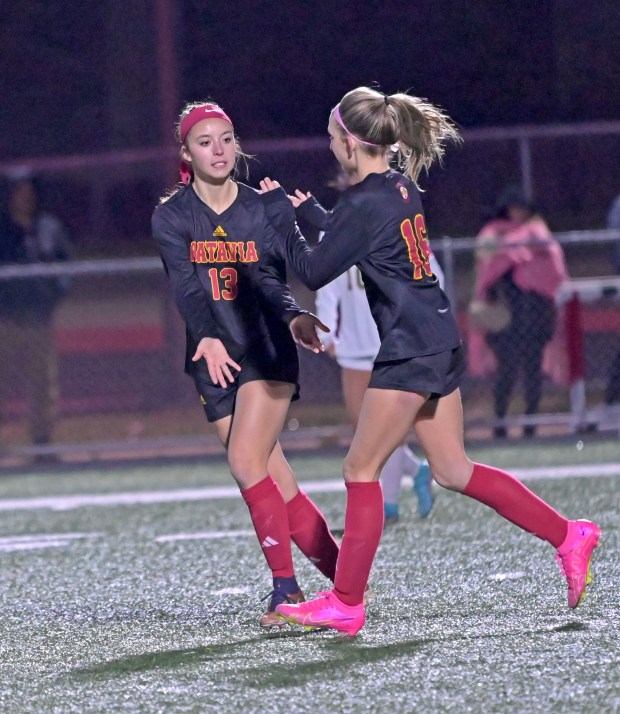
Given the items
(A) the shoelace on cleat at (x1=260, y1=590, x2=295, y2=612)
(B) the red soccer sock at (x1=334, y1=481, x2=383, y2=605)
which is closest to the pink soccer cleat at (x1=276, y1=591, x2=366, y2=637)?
(B) the red soccer sock at (x1=334, y1=481, x2=383, y2=605)

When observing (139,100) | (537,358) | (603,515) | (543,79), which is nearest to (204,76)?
(139,100)

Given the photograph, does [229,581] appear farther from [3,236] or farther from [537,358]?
[3,236]

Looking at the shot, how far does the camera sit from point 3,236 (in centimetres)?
1021

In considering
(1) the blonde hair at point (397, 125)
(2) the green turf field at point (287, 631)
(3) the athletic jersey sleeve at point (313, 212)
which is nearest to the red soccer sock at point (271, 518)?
(2) the green turf field at point (287, 631)

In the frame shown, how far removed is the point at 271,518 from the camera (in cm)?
423

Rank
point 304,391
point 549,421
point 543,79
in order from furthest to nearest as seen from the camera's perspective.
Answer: point 543,79, point 304,391, point 549,421

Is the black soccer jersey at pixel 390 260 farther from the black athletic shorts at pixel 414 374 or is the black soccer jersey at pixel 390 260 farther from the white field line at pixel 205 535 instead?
the white field line at pixel 205 535

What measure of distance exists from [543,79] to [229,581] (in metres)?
15.6

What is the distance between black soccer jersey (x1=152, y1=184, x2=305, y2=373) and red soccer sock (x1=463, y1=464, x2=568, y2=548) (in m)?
0.74

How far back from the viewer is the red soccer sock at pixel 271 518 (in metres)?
4.22

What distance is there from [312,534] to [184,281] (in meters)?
0.92

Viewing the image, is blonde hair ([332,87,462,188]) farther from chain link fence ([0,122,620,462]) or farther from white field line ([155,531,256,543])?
chain link fence ([0,122,620,462])

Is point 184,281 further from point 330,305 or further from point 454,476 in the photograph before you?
point 330,305

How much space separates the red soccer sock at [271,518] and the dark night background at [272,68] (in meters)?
12.9
